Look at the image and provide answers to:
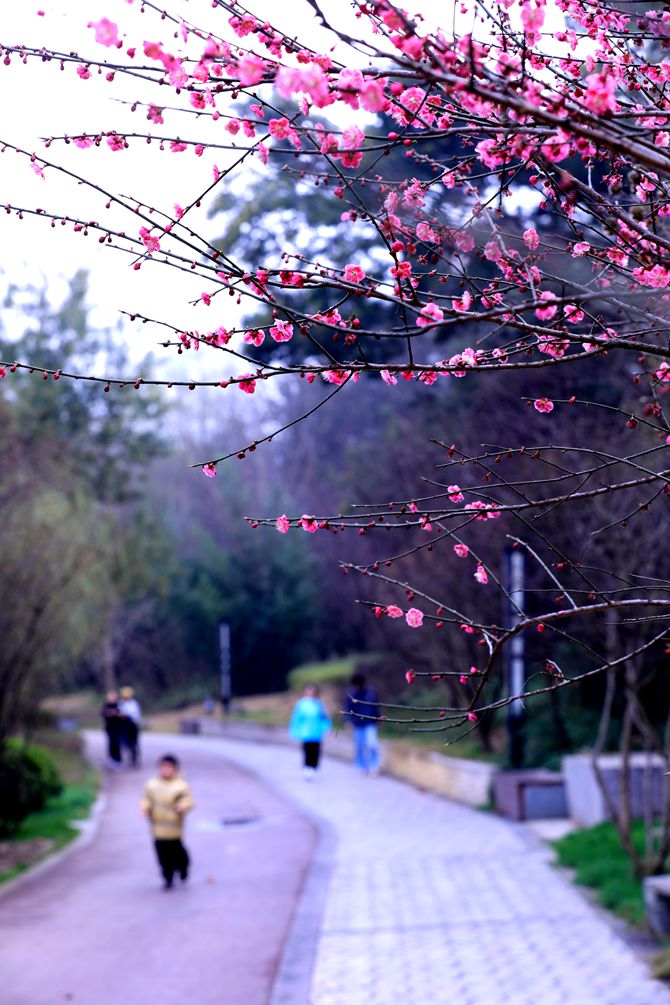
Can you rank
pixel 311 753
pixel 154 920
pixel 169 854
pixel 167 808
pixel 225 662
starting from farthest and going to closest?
pixel 225 662 < pixel 311 753 < pixel 169 854 < pixel 167 808 < pixel 154 920

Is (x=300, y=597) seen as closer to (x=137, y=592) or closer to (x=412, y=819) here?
(x=137, y=592)

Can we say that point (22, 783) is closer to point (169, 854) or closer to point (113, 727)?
point (169, 854)

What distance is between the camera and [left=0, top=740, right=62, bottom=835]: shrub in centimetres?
1600

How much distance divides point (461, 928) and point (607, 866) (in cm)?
181

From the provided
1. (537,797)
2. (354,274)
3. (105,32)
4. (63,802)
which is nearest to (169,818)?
(537,797)

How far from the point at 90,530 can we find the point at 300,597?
17272mm

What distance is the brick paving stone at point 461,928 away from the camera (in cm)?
738

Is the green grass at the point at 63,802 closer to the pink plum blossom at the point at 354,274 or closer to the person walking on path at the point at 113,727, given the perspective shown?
the person walking on path at the point at 113,727

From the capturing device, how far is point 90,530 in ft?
83.5

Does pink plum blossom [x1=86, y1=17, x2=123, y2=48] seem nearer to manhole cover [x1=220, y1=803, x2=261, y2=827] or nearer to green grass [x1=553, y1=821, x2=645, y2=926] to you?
green grass [x1=553, y1=821, x2=645, y2=926]

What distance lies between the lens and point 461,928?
9.14m

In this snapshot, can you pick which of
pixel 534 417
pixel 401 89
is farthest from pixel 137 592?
pixel 401 89

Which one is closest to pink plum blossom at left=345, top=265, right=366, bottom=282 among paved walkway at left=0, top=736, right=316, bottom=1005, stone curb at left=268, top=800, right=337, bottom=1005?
stone curb at left=268, top=800, right=337, bottom=1005

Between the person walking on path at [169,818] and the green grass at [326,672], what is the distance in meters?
18.8
